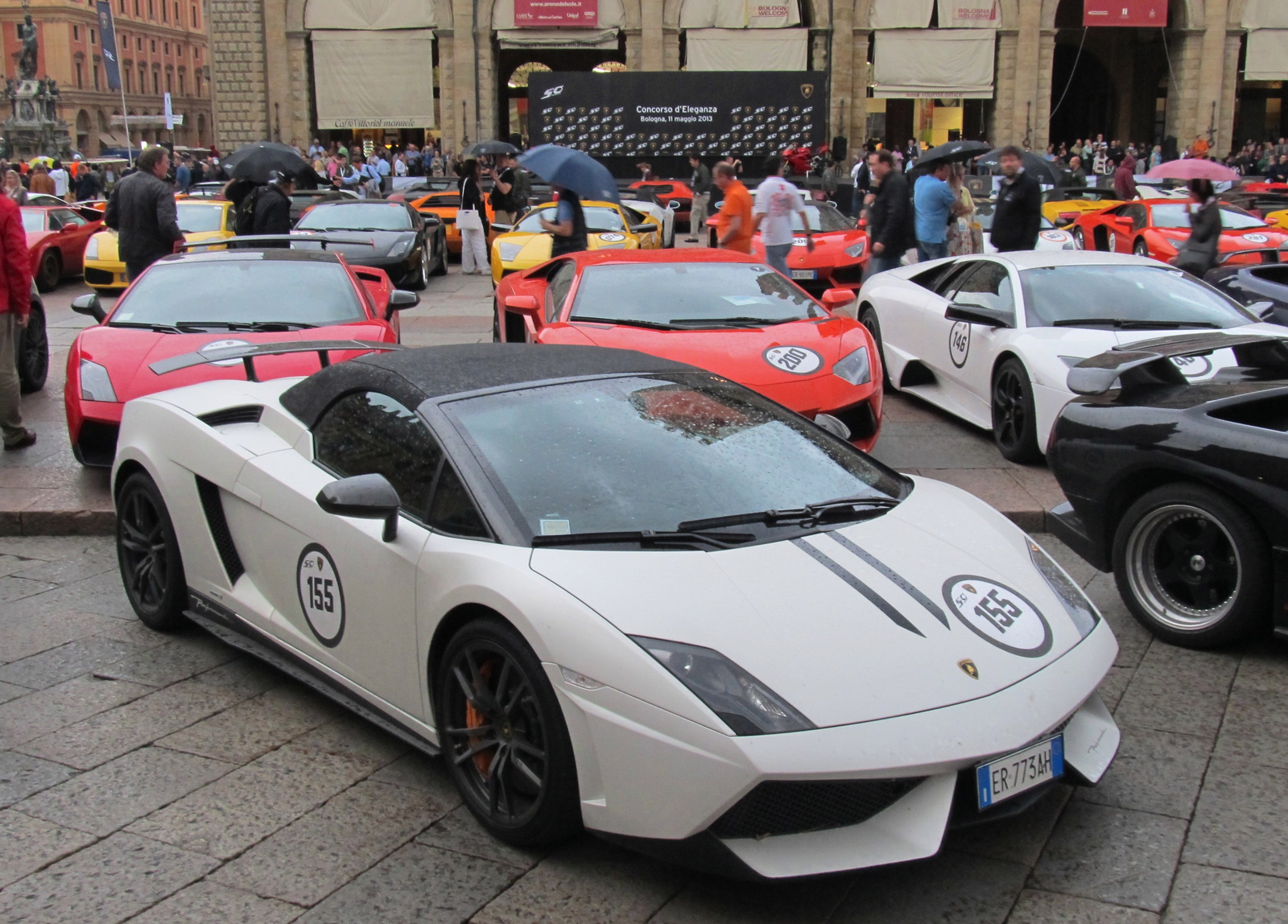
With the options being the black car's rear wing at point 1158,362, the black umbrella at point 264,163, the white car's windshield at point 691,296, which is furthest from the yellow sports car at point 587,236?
the black car's rear wing at point 1158,362

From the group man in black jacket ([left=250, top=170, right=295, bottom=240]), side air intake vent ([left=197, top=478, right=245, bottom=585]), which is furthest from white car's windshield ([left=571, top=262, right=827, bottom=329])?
man in black jacket ([left=250, top=170, right=295, bottom=240])

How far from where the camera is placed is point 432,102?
39.6 m

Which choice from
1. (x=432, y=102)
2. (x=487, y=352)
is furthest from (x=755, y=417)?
(x=432, y=102)

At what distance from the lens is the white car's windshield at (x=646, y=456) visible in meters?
3.59

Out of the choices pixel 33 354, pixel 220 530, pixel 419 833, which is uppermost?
pixel 220 530

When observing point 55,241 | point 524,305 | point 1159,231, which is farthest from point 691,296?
point 55,241

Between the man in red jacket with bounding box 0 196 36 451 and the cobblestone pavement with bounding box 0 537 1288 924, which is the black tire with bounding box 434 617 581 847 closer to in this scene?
the cobblestone pavement with bounding box 0 537 1288 924

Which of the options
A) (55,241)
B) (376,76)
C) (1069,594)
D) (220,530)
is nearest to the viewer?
(1069,594)

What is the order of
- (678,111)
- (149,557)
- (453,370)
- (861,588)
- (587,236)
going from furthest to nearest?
(678,111) → (587,236) → (149,557) → (453,370) → (861,588)

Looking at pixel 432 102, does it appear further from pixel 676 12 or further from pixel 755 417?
pixel 755 417

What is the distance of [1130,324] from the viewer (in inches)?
306

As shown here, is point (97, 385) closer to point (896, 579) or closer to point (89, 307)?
point (89, 307)

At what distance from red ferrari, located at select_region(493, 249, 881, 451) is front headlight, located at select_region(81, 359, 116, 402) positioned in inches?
96.4

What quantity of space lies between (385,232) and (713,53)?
24.9 meters
